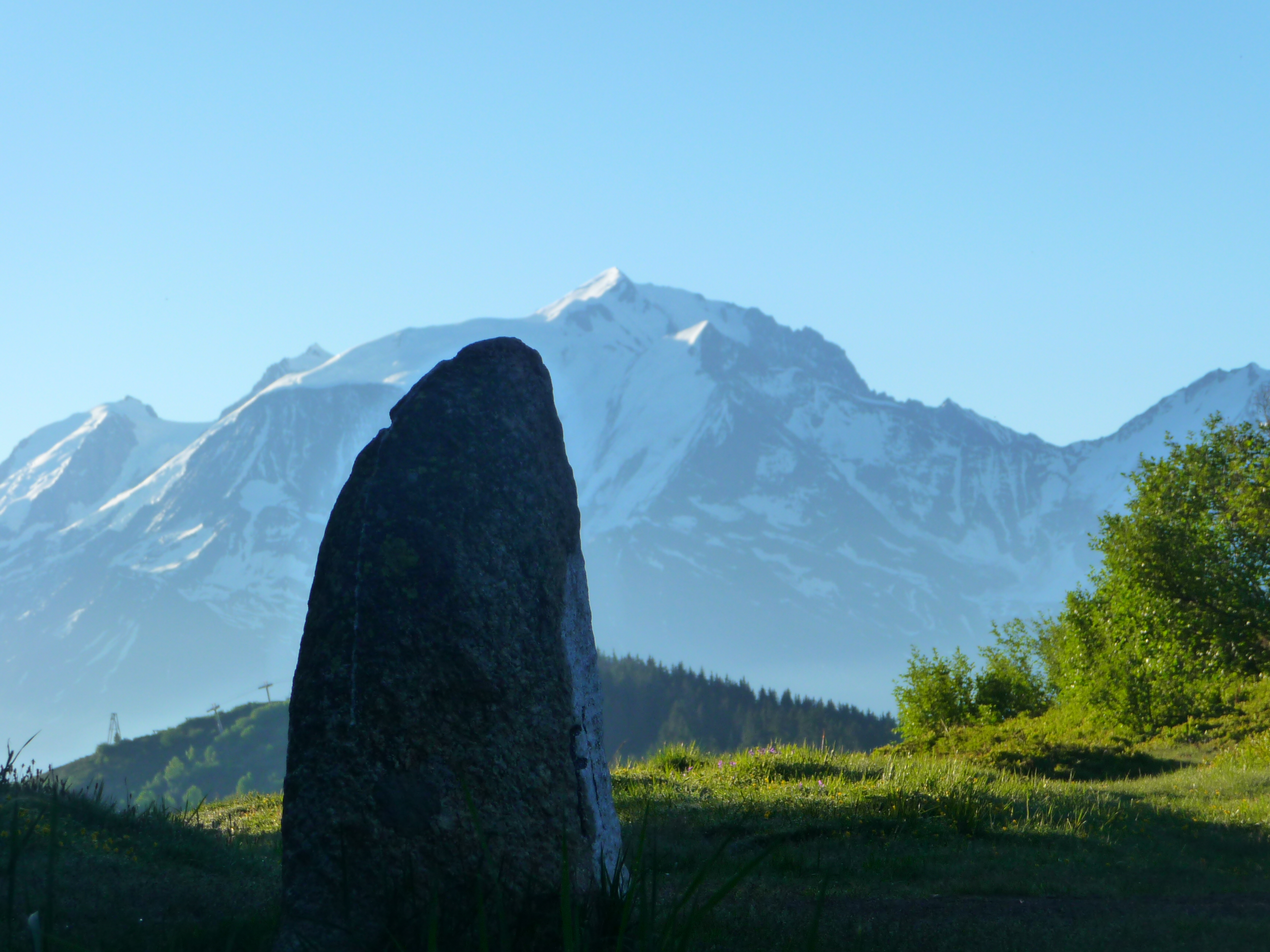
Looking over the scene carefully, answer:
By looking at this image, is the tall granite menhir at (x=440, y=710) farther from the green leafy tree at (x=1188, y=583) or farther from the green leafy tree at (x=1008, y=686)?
the green leafy tree at (x=1008, y=686)

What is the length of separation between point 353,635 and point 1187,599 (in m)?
27.9

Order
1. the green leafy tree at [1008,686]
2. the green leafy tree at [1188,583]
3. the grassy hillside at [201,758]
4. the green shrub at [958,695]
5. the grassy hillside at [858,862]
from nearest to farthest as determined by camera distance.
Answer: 1. the grassy hillside at [858,862]
2. the green leafy tree at [1188,583]
3. the green shrub at [958,695]
4. the green leafy tree at [1008,686]
5. the grassy hillside at [201,758]

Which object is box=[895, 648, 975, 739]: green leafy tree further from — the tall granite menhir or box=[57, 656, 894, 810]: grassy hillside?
box=[57, 656, 894, 810]: grassy hillside

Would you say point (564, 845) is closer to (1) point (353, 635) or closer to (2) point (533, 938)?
(2) point (533, 938)

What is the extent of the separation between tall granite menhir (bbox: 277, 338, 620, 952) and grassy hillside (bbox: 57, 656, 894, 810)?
118780 millimetres

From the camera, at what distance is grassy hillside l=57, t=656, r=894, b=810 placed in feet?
423

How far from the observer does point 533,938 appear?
17.2ft

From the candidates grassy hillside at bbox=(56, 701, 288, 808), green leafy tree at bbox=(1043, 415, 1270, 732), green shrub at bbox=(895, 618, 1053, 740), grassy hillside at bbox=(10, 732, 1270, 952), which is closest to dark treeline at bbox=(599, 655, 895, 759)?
grassy hillside at bbox=(56, 701, 288, 808)

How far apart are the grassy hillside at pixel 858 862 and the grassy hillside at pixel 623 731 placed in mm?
109257

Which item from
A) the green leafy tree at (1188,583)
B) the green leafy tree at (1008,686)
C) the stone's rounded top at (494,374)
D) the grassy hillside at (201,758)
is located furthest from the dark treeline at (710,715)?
the stone's rounded top at (494,374)

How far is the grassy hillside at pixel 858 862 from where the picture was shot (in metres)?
6.59

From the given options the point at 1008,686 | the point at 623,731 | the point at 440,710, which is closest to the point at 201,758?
the point at 623,731

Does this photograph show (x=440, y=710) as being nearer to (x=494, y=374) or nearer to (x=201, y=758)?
Result: (x=494, y=374)

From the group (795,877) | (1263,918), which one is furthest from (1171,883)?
(795,877)
